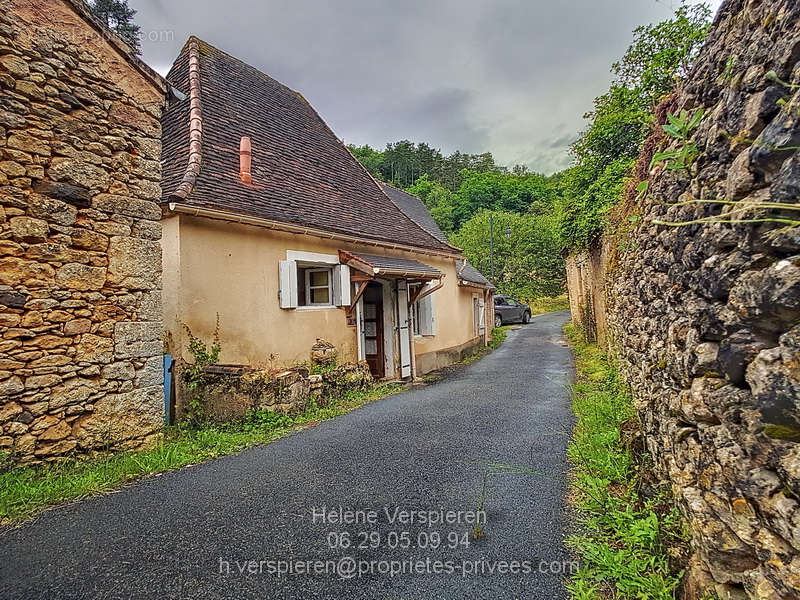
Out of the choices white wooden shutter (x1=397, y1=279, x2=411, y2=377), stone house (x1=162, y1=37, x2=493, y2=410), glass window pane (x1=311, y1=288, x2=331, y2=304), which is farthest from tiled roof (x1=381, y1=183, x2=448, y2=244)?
glass window pane (x1=311, y1=288, x2=331, y2=304)

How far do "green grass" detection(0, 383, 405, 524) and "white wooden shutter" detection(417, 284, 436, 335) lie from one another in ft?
17.4

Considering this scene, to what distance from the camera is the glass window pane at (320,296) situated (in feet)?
26.6

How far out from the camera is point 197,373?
18.2 feet

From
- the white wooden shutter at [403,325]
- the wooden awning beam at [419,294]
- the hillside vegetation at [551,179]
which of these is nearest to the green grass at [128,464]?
the white wooden shutter at [403,325]

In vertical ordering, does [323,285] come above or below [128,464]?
above

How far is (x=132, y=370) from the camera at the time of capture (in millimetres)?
4547

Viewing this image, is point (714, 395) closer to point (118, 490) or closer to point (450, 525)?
point (450, 525)

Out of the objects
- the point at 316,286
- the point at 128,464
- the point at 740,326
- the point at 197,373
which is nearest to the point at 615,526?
the point at 740,326

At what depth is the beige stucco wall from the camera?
5.65 meters

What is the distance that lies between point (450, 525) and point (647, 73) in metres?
9.30

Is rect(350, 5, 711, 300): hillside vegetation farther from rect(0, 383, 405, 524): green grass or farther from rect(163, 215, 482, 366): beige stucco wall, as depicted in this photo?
rect(0, 383, 405, 524): green grass

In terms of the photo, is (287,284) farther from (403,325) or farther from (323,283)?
(403,325)

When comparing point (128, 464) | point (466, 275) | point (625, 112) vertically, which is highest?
point (625, 112)

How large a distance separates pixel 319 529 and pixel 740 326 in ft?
9.35
